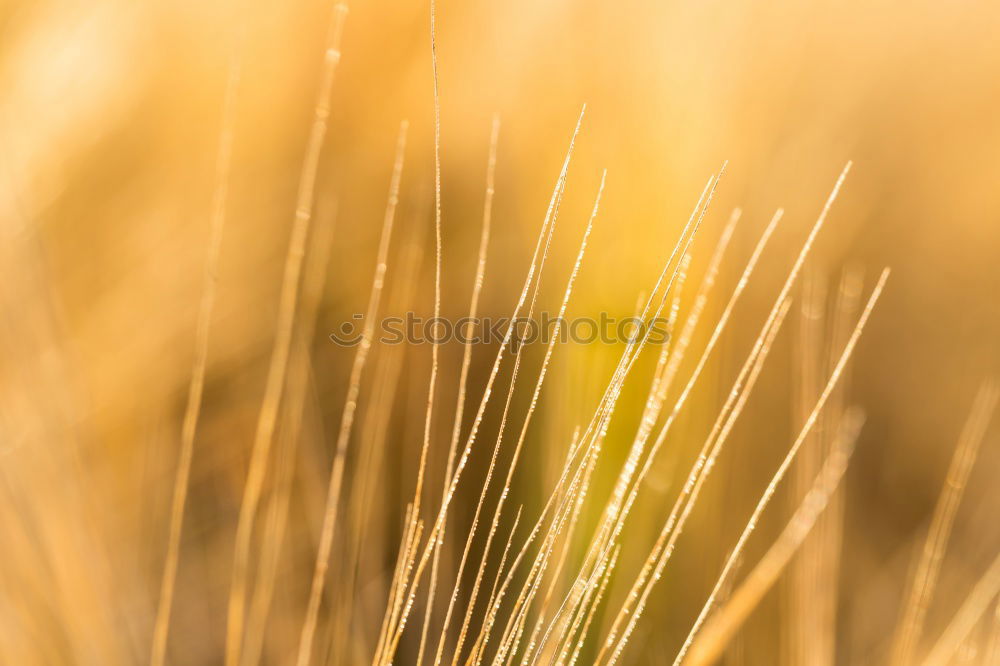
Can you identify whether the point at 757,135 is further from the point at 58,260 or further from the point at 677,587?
the point at 58,260

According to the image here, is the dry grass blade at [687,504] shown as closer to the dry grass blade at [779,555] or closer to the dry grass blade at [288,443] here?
the dry grass blade at [779,555]

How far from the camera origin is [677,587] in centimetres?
64

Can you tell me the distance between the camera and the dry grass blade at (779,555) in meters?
0.42

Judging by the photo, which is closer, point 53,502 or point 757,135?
point 53,502

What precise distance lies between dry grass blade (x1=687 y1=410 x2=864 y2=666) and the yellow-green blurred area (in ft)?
0.11

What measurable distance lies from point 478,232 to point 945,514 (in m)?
0.44

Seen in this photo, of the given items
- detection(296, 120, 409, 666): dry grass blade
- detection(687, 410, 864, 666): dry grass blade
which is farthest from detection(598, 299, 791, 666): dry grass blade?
detection(296, 120, 409, 666): dry grass blade

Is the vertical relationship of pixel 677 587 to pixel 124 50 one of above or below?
below

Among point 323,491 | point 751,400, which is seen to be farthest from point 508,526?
point 751,400

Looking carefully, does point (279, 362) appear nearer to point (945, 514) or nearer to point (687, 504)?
point (687, 504)

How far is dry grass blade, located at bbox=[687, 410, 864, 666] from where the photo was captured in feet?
1.36

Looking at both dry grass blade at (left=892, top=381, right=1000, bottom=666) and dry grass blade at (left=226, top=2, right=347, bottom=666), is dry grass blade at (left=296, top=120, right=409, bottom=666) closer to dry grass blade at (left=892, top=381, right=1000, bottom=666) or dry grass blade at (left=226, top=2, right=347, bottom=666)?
dry grass blade at (left=226, top=2, right=347, bottom=666)

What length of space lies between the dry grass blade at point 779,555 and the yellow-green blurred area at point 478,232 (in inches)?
1.3

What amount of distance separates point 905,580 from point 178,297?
2.27 ft
